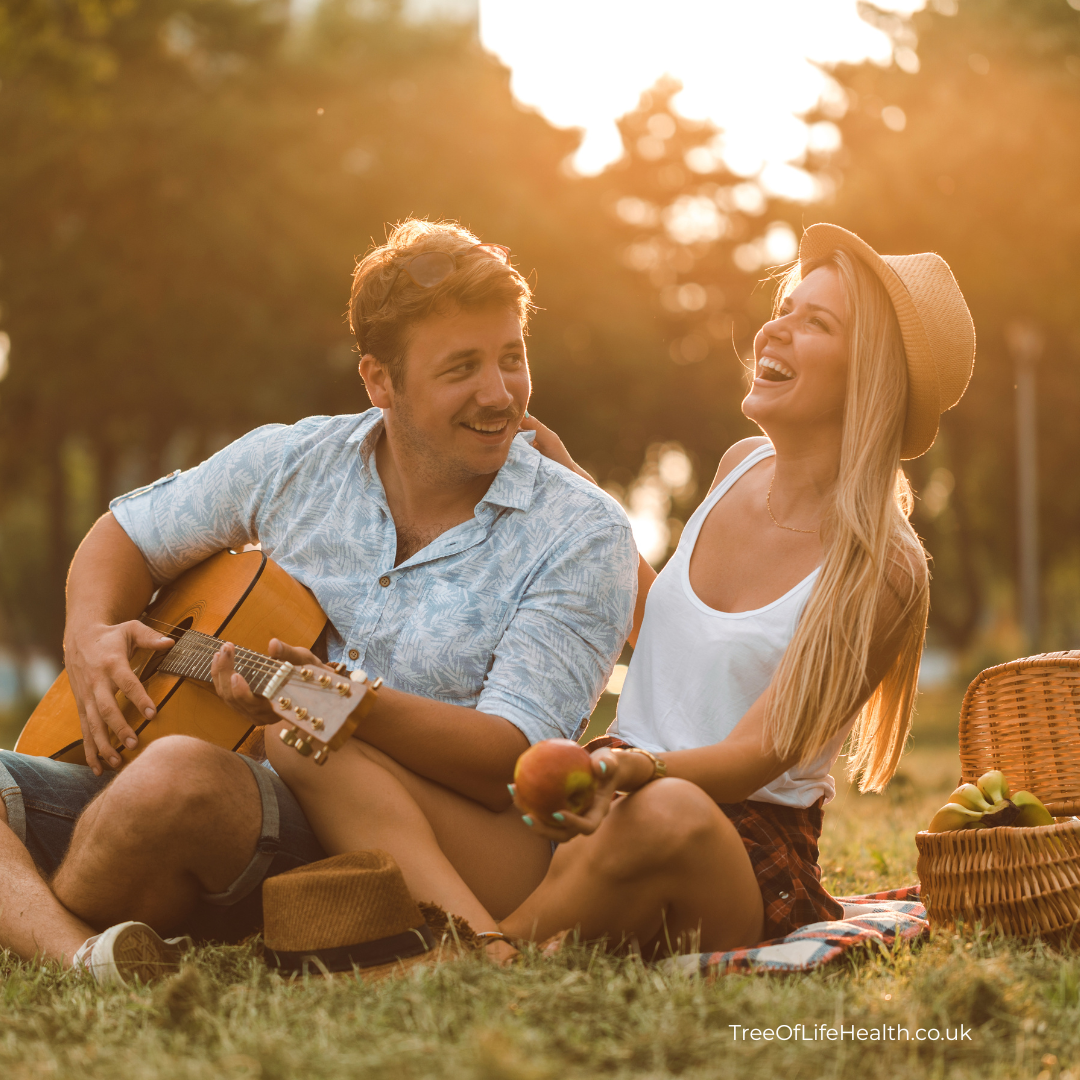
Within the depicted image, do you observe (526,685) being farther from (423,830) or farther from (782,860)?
(782,860)

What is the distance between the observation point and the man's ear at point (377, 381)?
3.89 m

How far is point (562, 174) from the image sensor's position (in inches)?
753

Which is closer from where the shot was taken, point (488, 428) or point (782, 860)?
point (782, 860)

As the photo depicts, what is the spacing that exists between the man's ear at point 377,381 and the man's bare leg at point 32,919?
1.63 m

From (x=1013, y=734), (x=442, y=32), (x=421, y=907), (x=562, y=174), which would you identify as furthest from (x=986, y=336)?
(x=421, y=907)

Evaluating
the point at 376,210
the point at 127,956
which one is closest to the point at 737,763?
the point at 127,956

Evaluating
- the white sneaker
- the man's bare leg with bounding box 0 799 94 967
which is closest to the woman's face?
the white sneaker

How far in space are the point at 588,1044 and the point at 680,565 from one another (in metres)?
1.65

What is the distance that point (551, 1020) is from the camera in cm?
246

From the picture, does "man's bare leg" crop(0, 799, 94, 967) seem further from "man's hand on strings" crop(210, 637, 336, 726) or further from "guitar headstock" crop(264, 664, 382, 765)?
"guitar headstock" crop(264, 664, 382, 765)

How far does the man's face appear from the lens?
3.70 m

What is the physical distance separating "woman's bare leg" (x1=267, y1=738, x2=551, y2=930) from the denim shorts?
67 millimetres

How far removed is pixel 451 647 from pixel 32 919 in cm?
125

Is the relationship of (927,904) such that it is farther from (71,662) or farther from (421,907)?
(71,662)
